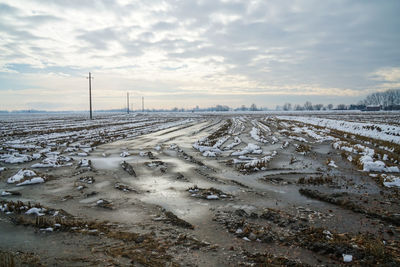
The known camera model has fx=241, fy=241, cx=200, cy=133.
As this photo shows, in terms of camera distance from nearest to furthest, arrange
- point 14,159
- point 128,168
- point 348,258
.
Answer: point 348,258, point 128,168, point 14,159

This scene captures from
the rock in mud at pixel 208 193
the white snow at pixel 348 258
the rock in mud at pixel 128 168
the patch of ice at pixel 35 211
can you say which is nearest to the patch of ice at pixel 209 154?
the rock in mud at pixel 128 168

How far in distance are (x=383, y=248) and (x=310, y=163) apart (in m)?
7.65

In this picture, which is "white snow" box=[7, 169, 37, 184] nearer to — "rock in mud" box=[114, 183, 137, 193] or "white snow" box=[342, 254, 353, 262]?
"rock in mud" box=[114, 183, 137, 193]

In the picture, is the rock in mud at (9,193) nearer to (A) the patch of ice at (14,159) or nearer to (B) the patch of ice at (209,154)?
(A) the patch of ice at (14,159)

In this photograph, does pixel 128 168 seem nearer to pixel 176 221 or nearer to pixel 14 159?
pixel 176 221

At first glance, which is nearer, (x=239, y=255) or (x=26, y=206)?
(x=239, y=255)

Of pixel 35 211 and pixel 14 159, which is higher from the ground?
pixel 14 159

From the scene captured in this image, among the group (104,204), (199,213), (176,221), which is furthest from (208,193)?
(104,204)

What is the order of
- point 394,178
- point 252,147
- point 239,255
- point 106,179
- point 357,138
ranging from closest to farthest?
point 239,255, point 394,178, point 106,179, point 252,147, point 357,138

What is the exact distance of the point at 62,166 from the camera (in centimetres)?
1106

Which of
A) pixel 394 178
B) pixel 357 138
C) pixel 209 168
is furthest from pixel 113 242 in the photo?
pixel 357 138

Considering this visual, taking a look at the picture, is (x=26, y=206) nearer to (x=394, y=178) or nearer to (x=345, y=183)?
(x=345, y=183)

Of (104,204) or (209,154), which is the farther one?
(209,154)

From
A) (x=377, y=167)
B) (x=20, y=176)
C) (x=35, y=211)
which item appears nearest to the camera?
(x=35, y=211)
